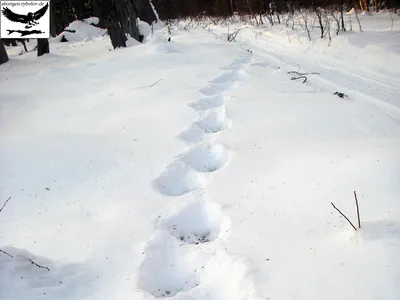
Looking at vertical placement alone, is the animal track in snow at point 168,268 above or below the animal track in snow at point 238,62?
below

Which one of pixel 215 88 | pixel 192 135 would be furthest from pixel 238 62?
pixel 192 135

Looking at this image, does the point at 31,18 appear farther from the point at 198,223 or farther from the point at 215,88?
the point at 198,223

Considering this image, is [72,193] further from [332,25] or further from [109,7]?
[332,25]

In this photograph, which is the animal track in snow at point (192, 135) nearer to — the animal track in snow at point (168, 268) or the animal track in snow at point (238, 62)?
the animal track in snow at point (168, 268)

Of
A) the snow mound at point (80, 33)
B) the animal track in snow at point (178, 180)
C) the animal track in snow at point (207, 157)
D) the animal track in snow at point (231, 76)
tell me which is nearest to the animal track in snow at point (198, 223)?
the animal track in snow at point (178, 180)

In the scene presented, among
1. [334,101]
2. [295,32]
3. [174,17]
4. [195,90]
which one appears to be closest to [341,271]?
[334,101]

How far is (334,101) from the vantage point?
12.8ft

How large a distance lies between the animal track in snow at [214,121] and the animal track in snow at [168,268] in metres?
1.66

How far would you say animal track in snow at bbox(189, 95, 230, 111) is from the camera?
13.5 ft

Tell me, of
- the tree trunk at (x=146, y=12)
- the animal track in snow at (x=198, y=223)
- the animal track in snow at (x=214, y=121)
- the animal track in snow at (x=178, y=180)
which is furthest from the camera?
the tree trunk at (x=146, y=12)

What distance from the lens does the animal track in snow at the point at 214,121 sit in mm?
3631

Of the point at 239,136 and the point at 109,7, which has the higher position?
the point at 109,7

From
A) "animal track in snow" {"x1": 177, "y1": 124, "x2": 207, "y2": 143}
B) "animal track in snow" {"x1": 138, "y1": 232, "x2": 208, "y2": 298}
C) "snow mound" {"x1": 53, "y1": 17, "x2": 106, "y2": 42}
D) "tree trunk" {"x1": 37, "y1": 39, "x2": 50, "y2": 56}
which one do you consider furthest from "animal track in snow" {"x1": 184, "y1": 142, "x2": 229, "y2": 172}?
"snow mound" {"x1": 53, "y1": 17, "x2": 106, "y2": 42}

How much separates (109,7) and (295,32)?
13.1 ft
